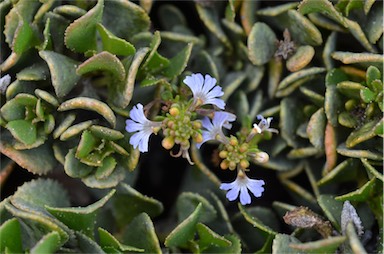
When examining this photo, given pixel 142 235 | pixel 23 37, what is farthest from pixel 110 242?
pixel 23 37

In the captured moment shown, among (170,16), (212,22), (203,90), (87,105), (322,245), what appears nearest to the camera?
(322,245)

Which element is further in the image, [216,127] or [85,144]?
[216,127]

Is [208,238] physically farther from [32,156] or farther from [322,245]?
[32,156]

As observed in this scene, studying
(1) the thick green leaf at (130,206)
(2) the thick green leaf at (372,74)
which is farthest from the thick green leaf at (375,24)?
(1) the thick green leaf at (130,206)

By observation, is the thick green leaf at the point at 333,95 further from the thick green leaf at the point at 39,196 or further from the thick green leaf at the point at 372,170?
the thick green leaf at the point at 39,196

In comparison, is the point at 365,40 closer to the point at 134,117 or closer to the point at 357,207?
the point at 357,207

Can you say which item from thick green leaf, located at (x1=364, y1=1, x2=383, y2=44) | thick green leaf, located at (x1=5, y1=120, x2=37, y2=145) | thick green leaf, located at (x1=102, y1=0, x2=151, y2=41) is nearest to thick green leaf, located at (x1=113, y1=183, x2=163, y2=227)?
thick green leaf, located at (x1=5, y1=120, x2=37, y2=145)
